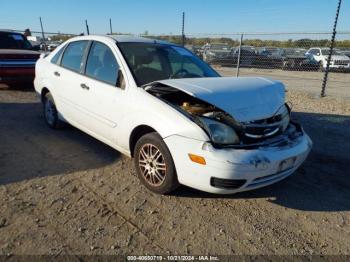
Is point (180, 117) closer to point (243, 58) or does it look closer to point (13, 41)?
point (13, 41)

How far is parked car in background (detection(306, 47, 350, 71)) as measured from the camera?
21062 mm

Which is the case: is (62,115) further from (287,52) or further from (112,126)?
(287,52)

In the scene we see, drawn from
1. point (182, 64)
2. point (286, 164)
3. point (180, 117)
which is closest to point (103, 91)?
point (182, 64)

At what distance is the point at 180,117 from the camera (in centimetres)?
319

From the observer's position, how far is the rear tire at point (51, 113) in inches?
214

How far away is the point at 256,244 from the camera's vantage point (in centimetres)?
278

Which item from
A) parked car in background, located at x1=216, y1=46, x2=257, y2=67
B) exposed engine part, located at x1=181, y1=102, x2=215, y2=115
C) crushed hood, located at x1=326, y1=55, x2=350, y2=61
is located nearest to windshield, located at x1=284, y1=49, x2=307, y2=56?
crushed hood, located at x1=326, y1=55, x2=350, y2=61

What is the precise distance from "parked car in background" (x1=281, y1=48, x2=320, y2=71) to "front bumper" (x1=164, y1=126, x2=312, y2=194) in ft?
60.9

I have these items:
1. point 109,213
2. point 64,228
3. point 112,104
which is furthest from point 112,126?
point 64,228

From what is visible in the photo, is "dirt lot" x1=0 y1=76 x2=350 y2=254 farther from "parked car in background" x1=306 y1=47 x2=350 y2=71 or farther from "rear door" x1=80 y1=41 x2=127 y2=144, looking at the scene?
"parked car in background" x1=306 y1=47 x2=350 y2=71

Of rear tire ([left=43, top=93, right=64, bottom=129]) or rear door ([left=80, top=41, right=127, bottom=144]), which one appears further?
rear tire ([left=43, top=93, right=64, bottom=129])

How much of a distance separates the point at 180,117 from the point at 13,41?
923 centimetres

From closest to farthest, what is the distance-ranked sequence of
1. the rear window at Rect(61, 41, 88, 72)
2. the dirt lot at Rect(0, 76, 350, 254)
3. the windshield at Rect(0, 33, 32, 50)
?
1. the dirt lot at Rect(0, 76, 350, 254)
2. the rear window at Rect(61, 41, 88, 72)
3. the windshield at Rect(0, 33, 32, 50)

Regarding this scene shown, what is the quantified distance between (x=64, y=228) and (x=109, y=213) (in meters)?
0.44
